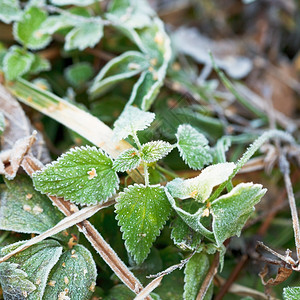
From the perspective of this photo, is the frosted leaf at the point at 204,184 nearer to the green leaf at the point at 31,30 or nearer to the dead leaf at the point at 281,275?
the dead leaf at the point at 281,275

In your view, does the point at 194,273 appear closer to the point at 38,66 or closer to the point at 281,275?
the point at 281,275

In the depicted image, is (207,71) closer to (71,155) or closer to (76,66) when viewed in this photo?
(76,66)

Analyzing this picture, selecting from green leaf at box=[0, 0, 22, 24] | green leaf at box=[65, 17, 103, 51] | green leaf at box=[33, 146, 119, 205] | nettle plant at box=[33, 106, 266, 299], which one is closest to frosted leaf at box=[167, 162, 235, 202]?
nettle plant at box=[33, 106, 266, 299]

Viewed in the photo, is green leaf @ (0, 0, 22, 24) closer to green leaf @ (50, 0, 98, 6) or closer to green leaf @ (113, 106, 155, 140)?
green leaf @ (50, 0, 98, 6)

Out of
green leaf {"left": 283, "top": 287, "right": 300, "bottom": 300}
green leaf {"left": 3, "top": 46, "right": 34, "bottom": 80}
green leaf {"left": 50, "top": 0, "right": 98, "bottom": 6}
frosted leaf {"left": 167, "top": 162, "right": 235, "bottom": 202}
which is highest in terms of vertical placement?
green leaf {"left": 50, "top": 0, "right": 98, "bottom": 6}

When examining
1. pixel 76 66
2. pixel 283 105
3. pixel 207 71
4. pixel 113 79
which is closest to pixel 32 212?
pixel 113 79

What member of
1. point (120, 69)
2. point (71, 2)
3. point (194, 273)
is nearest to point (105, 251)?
point (194, 273)
